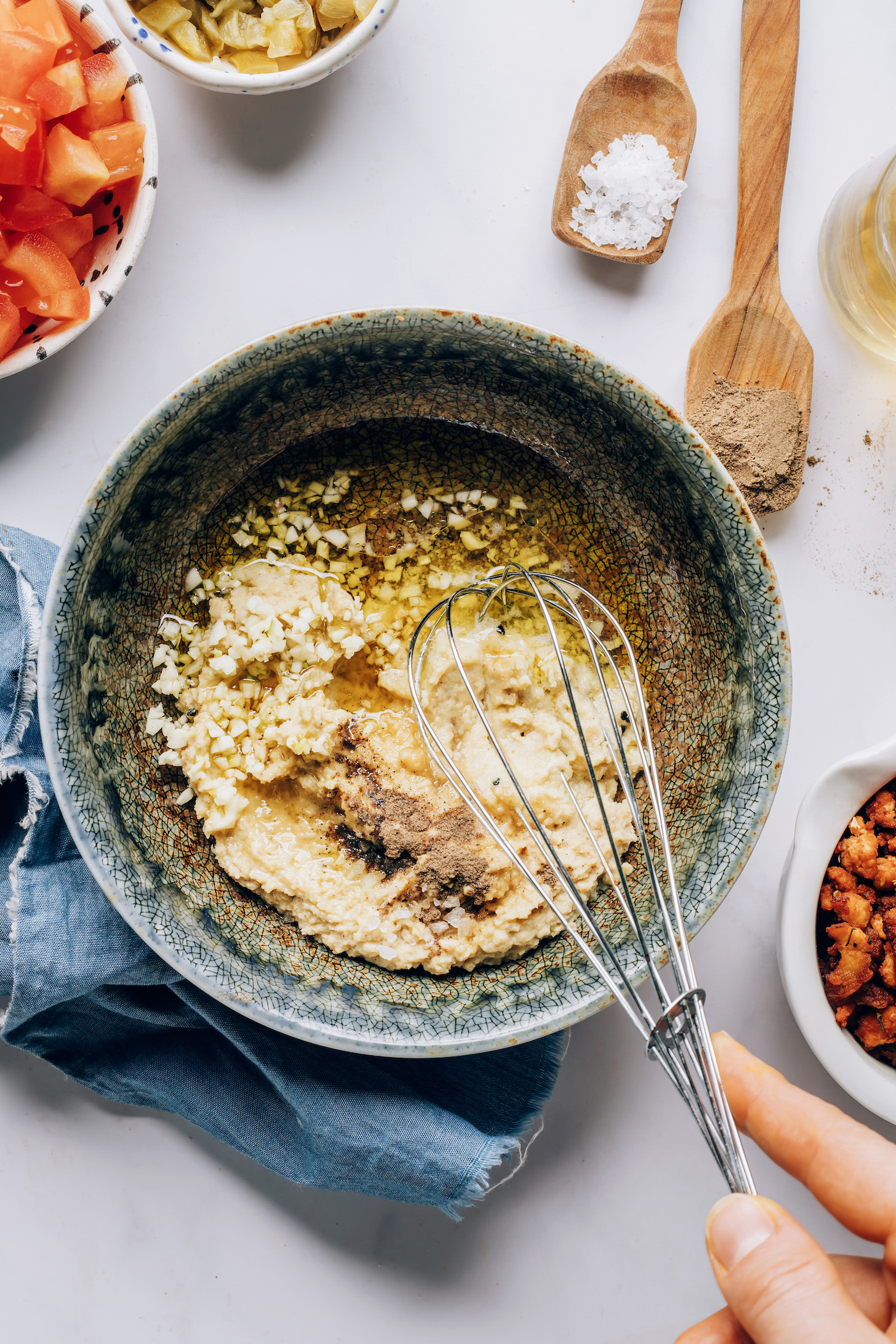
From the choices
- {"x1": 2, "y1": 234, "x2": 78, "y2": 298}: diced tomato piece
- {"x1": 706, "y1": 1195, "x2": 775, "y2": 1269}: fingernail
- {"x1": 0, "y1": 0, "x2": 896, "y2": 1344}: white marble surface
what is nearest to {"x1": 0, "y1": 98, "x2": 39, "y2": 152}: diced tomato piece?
{"x1": 2, "y1": 234, "x2": 78, "y2": 298}: diced tomato piece

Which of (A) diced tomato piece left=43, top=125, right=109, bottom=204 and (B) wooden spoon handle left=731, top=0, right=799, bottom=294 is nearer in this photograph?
(A) diced tomato piece left=43, top=125, right=109, bottom=204

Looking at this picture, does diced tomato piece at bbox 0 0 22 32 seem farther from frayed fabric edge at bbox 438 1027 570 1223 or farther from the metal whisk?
frayed fabric edge at bbox 438 1027 570 1223

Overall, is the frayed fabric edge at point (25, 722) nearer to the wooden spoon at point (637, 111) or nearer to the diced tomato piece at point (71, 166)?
the diced tomato piece at point (71, 166)

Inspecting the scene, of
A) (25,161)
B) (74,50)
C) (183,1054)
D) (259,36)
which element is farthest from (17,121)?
(183,1054)

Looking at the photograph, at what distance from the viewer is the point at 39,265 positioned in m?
1.16

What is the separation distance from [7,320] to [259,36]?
486 mm

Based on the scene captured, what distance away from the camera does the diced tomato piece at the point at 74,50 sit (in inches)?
44.8

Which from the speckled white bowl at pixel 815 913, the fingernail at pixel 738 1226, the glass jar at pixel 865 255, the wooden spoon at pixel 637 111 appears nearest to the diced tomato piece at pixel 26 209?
the wooden spoon at pixel 637 111

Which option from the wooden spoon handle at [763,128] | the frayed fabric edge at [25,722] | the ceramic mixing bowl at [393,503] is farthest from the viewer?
the wooden spoon handle at [763,128]

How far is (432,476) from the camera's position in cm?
127

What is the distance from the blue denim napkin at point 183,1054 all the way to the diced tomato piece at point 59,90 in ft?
1.70

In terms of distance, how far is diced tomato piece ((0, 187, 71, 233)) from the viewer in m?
1.15

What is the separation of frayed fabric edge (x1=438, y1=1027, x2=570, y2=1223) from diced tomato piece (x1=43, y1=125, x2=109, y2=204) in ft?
4.04

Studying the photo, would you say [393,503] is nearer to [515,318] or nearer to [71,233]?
[515,318]
